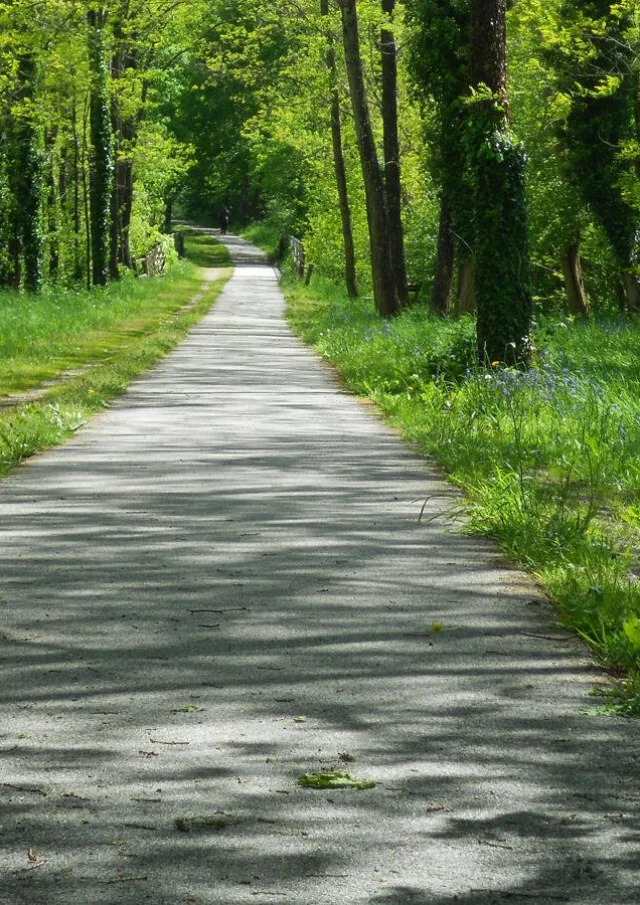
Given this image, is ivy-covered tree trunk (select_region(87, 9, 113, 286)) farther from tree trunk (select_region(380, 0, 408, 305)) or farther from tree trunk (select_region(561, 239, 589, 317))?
tree trunk (select_region(561, 239, 589, 317))

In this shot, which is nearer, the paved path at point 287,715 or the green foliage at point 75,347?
the paved path at point 287,715

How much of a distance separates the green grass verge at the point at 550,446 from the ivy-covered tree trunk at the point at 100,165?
1822cm

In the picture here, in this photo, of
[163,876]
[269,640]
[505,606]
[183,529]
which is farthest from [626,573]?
[163,876]

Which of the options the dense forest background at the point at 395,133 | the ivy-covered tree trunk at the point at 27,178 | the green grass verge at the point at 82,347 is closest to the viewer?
the green grass verge at the point at 82,347

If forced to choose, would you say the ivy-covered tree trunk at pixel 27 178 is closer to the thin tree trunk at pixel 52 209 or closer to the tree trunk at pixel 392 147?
the tree trunk at pixel 392 147

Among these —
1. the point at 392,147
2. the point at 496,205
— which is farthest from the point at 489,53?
the point at 392,147

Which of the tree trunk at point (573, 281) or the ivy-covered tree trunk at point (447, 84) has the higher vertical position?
the ivy-covered tree trunk at point (447, 84)

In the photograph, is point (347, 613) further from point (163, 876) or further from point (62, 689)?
point (163, 876)

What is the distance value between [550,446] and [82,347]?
15593 mm

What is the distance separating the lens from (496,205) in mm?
17781

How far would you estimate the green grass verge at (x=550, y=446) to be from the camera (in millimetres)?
6941

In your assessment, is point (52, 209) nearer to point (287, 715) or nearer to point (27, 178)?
point (27, 178)

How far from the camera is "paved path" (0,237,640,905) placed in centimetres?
393

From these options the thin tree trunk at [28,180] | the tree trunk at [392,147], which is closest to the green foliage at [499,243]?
the tree trunk at [392,147]
